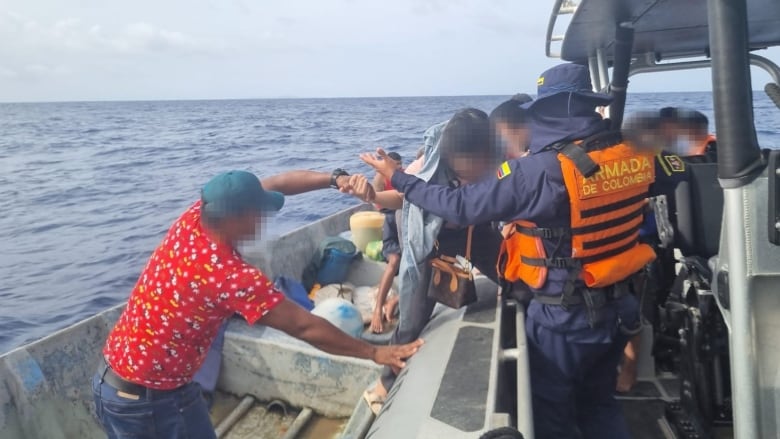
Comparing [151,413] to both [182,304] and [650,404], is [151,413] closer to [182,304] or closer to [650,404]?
[182,304]

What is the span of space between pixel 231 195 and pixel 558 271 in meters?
1.31

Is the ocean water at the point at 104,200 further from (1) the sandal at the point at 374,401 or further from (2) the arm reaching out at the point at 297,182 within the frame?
(1) the sandal at the point at 374,401

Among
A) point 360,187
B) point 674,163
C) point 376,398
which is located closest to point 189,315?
point 360,187

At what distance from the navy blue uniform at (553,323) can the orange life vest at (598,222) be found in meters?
0.04

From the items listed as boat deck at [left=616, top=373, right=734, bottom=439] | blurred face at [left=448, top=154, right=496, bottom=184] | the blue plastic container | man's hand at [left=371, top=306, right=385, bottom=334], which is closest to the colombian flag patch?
blurred face at [left=448, top=154, right=496, bottom=184]

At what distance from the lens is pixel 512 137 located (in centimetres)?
267

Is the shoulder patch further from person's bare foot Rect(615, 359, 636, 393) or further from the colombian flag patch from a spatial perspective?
person's bare foot Rect(615, 359, 636, 393)

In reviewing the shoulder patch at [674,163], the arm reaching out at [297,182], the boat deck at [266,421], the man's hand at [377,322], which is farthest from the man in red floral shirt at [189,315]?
the man's hand at [377,322]


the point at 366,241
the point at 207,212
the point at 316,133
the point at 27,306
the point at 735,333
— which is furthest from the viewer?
the point at 316,133

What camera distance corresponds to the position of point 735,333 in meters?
1.27

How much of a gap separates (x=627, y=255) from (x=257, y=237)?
59.0 inches

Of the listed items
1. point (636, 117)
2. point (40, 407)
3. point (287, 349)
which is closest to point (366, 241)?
point (287, 349)

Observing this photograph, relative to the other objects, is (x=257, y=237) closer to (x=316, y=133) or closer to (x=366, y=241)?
(x=366, y=241)

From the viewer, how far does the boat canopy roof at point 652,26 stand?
2.98 meters
